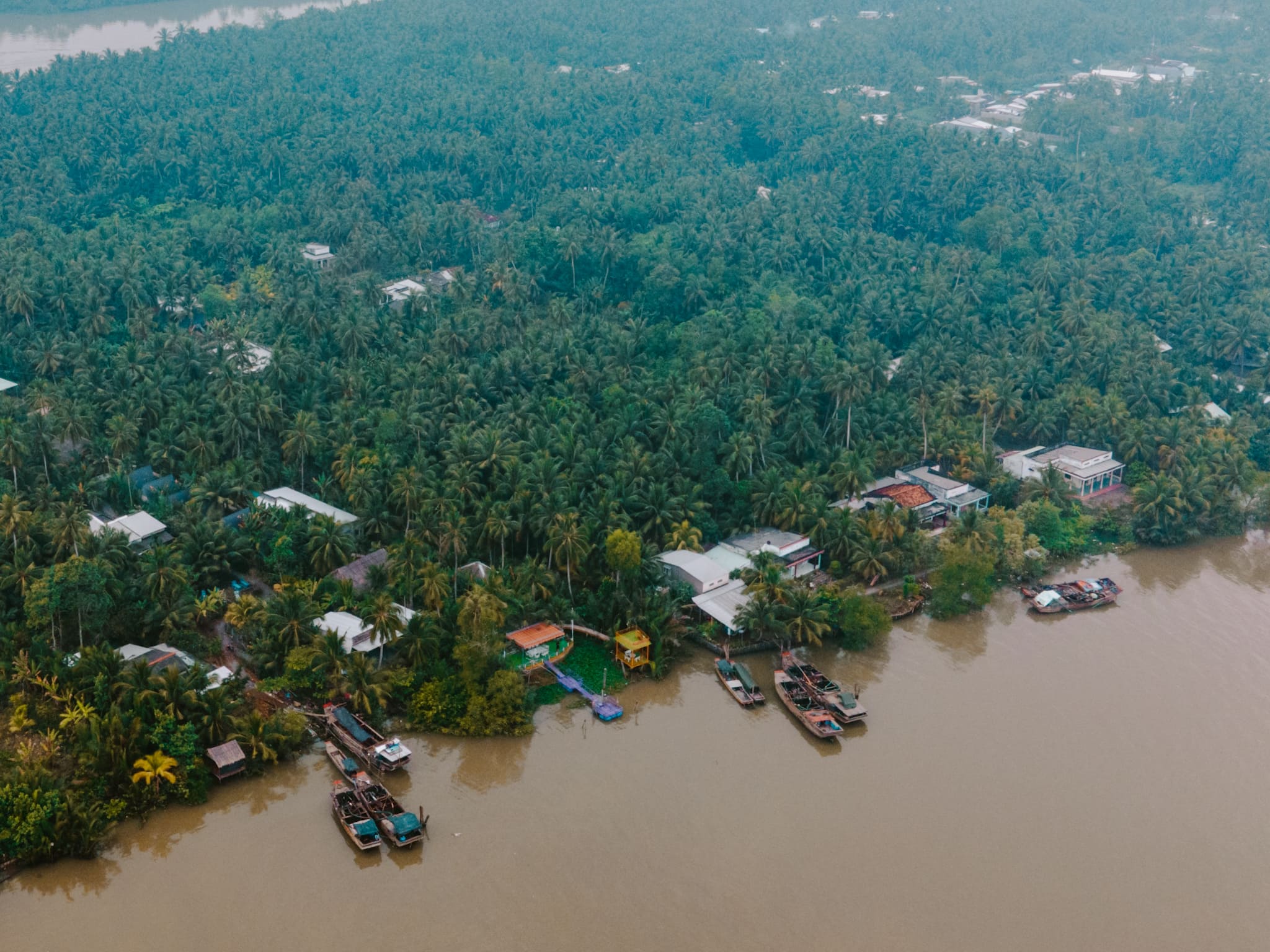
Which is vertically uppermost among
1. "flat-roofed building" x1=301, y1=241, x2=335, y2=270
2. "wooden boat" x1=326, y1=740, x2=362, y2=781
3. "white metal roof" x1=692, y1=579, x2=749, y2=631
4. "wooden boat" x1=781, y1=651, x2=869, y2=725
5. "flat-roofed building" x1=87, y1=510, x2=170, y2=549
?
"flat-roofed building" x1=301, y1=241, x2=335, y2=270

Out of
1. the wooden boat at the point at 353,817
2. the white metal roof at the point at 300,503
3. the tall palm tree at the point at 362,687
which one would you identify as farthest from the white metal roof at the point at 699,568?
the wooden boat at the point at 353,817

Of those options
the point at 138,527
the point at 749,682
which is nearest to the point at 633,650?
the point at 749,682

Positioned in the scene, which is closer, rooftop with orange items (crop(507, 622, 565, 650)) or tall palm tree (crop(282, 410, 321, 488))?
rooftop with orange items (crop(507, 622, 565, 650))

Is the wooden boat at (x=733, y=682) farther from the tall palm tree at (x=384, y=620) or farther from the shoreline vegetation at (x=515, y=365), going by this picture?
the tall palm tree at (x=384, y=620)

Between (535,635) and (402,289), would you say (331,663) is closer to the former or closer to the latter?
(535,635)

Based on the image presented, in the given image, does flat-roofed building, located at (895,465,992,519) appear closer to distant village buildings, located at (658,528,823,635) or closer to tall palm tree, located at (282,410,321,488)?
distant village buildings, located at (658,528,823,635)

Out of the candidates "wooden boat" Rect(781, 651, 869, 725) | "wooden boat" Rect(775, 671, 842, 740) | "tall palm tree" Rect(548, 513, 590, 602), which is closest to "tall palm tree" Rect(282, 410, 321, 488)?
"tall palm tree" Rect(548, 513, 590, 602)

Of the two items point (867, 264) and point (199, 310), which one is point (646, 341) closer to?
point (867, 264)

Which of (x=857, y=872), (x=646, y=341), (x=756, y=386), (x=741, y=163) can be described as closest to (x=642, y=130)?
(x=741, y=163)
